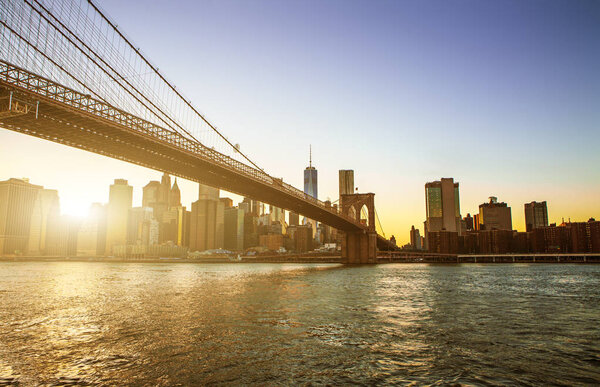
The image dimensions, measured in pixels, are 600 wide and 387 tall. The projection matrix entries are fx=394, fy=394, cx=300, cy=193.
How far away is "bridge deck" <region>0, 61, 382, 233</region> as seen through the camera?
1955cm

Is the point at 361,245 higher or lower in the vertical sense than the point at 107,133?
lower

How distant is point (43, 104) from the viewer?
67.7ft

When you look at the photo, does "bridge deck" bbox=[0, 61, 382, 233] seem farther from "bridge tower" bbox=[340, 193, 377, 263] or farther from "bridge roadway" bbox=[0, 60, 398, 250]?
"bridge tower" bbox=[340, 193, 377, 263]

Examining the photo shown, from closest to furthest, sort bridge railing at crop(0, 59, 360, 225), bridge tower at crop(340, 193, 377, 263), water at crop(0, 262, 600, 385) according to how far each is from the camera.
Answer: water at crop(0, 262, 600, 385) < bridge railing at crop(0, 59, 360, 225) < bridge tower at crop(340, 193, 377, 263)

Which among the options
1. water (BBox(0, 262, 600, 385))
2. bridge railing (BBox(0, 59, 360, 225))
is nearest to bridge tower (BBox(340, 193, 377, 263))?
bridge railing (BBox(0, 59, 360, 225))

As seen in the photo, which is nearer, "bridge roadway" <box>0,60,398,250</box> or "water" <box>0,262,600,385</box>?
"water" <box>0,262,600,385</box>

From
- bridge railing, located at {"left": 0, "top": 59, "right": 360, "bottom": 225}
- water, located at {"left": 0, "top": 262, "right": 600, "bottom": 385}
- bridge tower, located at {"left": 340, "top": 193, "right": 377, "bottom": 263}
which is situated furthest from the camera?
bridge tower, located at {"left": 340, "top": 193, "right": 377, "bottom": 263}

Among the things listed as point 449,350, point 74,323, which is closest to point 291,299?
point 74,323

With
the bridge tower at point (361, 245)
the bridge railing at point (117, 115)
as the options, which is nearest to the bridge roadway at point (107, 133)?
the bridge railing at point (117, 115)

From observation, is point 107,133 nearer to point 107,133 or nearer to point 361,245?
point 107,133

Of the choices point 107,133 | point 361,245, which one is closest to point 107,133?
point 107,133

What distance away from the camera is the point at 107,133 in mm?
25516

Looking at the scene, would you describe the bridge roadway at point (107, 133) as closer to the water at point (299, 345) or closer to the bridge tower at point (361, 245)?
the water at point (299, 345)

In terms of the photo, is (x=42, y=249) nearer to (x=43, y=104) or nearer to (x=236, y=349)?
(x=43, y=104)
